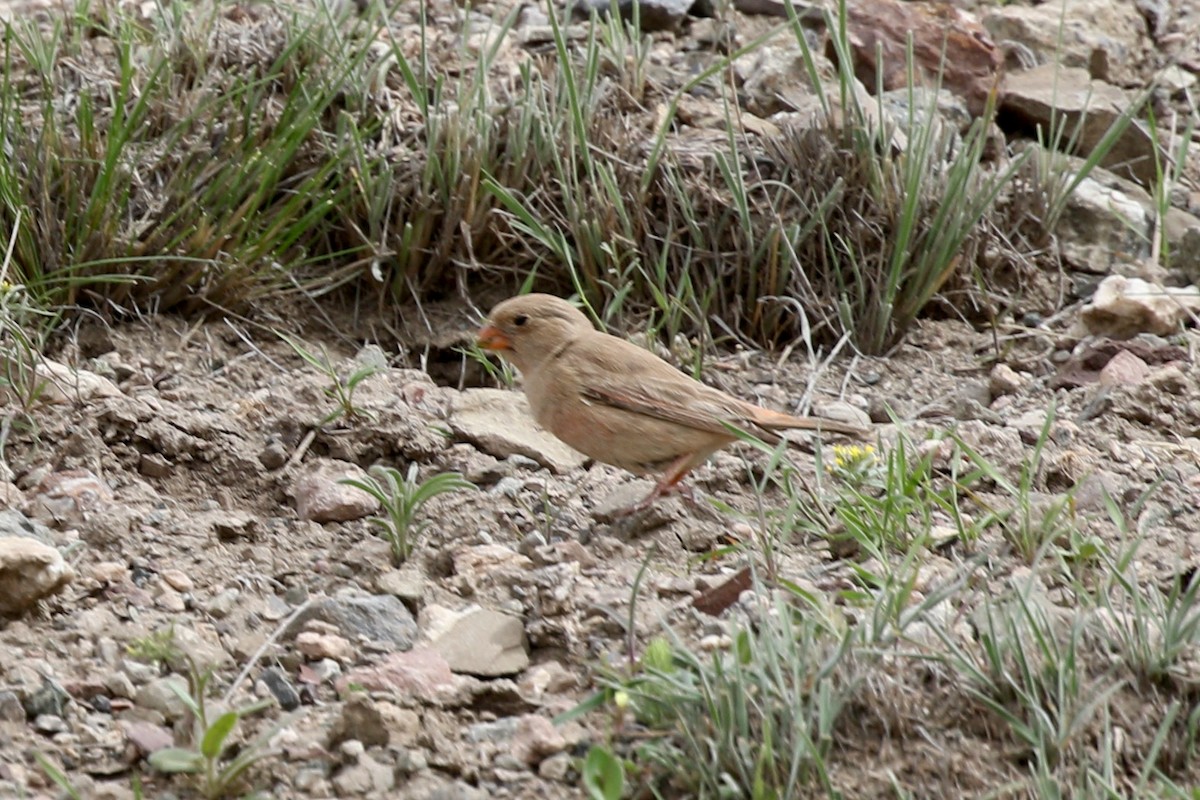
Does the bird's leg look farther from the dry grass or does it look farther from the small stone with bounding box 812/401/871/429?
the dry grass

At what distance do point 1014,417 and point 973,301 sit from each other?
0.87 metres

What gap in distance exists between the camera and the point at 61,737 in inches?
116

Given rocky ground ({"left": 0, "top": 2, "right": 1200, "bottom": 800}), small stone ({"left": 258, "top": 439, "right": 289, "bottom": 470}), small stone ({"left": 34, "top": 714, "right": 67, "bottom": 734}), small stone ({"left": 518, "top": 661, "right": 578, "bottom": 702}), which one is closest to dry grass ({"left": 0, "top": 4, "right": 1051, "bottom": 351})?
rocky ground ({"left": 0, "top": 2, "right": 1200, "bottom": 800})

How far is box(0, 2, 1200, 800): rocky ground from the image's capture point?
292 centimetres

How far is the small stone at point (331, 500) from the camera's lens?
13.1 ft

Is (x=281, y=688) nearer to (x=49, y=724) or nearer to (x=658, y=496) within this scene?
(x=49, y=724)

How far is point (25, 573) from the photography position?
3.29m

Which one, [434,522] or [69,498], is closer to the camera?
[69,498]

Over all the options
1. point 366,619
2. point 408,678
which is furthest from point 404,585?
point 408,678

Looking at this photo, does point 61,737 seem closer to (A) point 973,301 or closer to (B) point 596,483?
(B) point 596,483

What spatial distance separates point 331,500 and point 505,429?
72 centimetres

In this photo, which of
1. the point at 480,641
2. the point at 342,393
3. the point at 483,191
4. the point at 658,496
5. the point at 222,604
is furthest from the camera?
the point at 483,191

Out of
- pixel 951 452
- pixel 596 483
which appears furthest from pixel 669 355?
pixel 951 452

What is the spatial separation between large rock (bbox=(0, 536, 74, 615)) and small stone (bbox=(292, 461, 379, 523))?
2.46 feet
